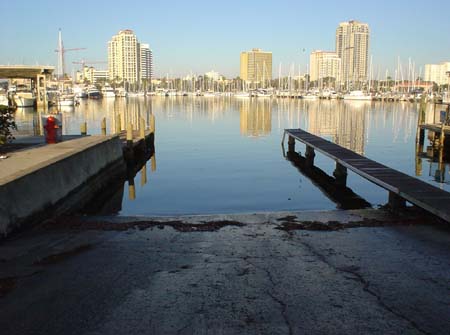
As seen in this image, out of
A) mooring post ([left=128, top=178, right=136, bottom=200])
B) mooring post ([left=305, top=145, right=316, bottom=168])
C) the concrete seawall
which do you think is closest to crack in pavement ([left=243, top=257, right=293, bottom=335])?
the concrete seawall

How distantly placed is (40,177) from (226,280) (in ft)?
21.6

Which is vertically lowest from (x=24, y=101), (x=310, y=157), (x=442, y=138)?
(x=310, y=157)

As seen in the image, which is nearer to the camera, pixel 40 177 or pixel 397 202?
pixel 40 177

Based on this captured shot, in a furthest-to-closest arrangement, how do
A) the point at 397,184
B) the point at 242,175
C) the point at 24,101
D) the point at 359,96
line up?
the point at 359,96, the point at 24,101, the point at 242,175, the point at 397,184

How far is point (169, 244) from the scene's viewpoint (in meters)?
9.49

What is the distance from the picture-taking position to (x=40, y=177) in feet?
38.5

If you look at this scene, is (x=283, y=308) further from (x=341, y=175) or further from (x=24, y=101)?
(x=24, y=101)

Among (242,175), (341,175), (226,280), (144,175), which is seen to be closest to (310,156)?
(242,175)

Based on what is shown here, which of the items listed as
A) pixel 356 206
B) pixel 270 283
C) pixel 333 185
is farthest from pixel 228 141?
pixel 270 283

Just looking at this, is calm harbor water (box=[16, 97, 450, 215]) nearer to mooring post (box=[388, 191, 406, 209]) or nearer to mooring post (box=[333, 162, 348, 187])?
mooring post (box=[333, 162, 348, 187])

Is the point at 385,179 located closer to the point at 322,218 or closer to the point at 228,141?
the point at 322,218

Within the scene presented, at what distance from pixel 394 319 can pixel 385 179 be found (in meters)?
Result: 9.17

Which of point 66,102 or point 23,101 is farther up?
point 23,101

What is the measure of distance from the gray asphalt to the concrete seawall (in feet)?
2.08
